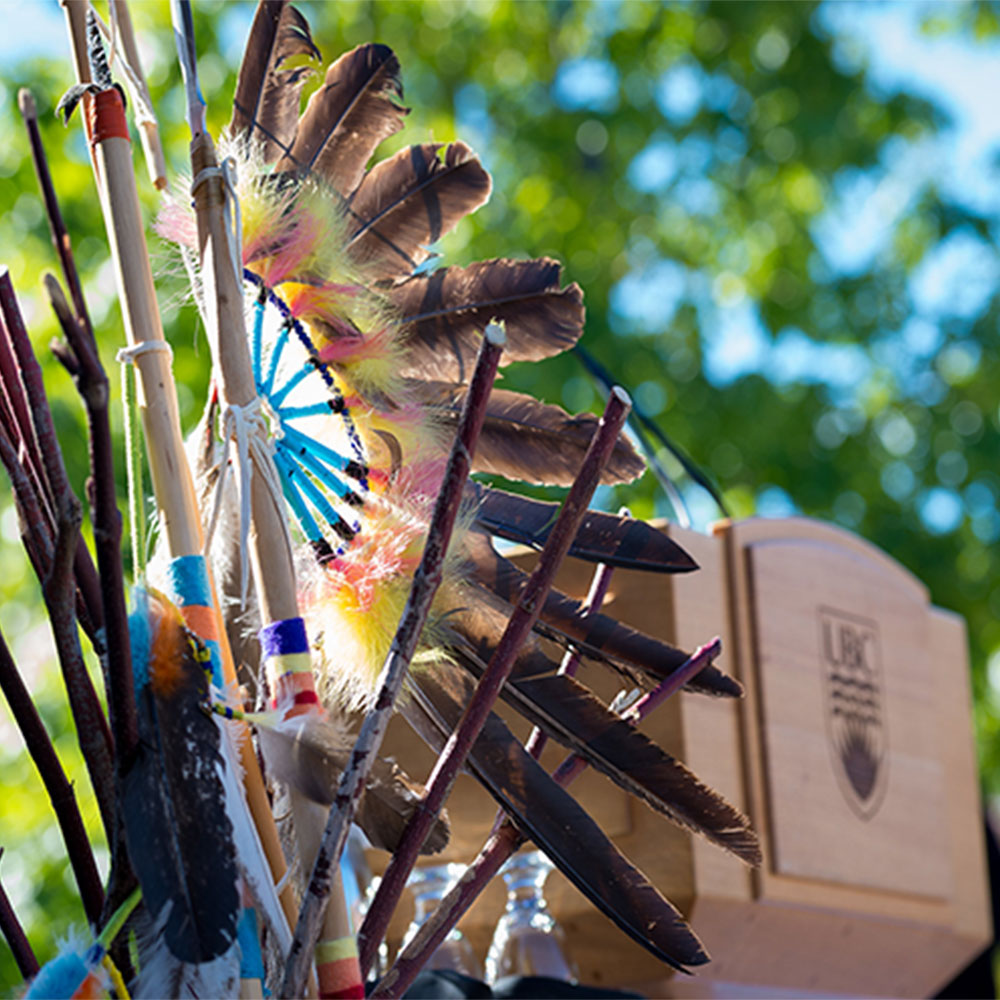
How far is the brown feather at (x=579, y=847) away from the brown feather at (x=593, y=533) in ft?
0.31

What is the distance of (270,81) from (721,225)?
398 cm

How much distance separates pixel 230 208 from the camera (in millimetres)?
501

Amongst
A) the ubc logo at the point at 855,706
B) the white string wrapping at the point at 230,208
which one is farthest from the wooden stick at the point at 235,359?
the ubc logo at the point at 855,706

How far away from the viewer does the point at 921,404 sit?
429cm

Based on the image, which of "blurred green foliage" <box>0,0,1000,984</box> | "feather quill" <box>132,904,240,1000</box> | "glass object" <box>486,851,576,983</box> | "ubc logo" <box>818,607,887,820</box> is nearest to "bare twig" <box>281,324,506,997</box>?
"feather quill" <box>132,904,240,1000</box>

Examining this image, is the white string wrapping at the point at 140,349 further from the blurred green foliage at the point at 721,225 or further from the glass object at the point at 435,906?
the blurred green foliage at the point at 721,225

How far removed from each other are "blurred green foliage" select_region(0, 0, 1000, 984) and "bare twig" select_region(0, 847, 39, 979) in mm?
3031

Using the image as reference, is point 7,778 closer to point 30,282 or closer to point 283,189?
point 30,282

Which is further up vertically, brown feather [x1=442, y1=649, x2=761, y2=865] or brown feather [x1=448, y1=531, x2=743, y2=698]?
brown feather [x1=448, y1=531, x2=743, y2=698]

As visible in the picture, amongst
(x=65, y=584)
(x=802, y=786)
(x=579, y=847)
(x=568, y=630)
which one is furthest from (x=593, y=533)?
(x=802, y=786)

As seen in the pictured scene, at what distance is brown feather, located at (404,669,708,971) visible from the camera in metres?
0.48

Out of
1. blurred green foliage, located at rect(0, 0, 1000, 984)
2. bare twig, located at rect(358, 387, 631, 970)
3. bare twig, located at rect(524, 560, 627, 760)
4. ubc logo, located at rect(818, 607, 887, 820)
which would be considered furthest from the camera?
blurred green foliage, located at rect(0, 0, 1000, 984)

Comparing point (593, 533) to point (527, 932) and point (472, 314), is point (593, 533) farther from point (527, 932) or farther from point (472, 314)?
point (527, 932)

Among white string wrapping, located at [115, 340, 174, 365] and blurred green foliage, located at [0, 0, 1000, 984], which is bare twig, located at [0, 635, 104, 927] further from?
blurred green foliage, located at [0, 0, 1000, 984]
